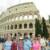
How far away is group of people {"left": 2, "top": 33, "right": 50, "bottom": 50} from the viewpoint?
9.04 ft

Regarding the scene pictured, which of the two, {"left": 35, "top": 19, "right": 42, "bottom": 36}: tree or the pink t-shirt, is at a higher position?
{"left": 35, "top": 19, "right": 42, "bottom": 36}: tree

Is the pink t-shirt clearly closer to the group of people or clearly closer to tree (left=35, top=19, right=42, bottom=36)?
the group of people

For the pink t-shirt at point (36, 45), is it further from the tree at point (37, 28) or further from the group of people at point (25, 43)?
the tree at point (37, 28)

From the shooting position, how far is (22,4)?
9.22 ft

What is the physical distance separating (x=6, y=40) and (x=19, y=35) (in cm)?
21

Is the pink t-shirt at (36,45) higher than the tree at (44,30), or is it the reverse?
the tree at (44,30)

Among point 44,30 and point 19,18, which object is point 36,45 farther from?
point 19,18

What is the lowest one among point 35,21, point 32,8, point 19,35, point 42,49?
point 42,49

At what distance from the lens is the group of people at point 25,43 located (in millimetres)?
2756

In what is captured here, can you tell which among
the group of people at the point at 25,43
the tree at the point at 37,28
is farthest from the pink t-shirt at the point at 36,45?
the tree at the point at 37,28

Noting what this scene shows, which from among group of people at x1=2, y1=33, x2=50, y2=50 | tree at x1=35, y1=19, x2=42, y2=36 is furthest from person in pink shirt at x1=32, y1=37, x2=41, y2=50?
tree at x1=35, y1=19, x2=42, y2=36

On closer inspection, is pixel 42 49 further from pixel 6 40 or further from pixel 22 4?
pixel 22 4

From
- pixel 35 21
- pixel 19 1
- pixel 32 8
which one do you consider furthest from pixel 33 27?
pixel 19 1

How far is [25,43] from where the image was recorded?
2770mm
